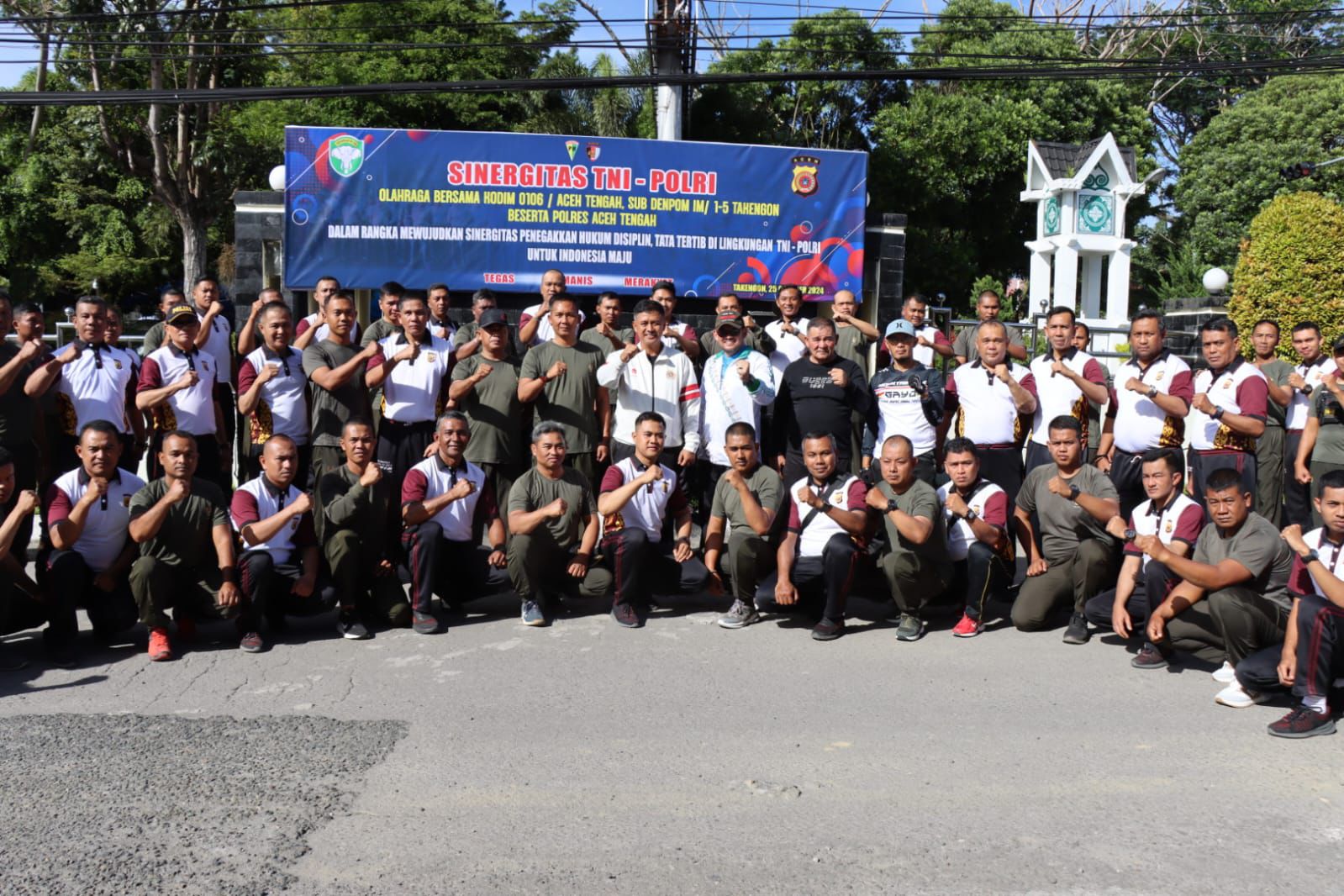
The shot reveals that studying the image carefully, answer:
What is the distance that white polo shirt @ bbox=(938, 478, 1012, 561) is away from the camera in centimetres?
727

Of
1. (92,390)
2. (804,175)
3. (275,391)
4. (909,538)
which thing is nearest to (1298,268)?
(804,175)

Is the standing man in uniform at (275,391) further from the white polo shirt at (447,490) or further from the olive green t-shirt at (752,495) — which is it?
the olive green t-shirt at (752,495)

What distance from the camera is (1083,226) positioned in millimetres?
23281

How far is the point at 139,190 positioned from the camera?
2906 centimetres

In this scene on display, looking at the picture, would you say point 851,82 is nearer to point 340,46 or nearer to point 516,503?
point 340,46

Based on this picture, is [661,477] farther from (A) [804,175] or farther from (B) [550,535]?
(A) [804,175]

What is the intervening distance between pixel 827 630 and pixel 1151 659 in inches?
68.7

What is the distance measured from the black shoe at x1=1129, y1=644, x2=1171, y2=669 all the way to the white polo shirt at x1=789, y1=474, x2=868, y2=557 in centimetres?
176

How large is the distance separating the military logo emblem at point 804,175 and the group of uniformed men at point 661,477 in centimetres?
380

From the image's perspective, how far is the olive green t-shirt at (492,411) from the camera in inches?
319

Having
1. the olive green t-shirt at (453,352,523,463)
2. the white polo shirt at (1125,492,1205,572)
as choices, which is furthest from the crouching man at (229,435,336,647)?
the white polo shirt at (1125,492,1205,572)

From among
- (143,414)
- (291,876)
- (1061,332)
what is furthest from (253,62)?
(291,876)

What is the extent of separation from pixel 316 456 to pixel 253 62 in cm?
2484

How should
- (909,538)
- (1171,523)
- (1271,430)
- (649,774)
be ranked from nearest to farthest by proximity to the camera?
1. (649,774)
2. (1171,523)
3. (909,538)
4. (1271,430)
